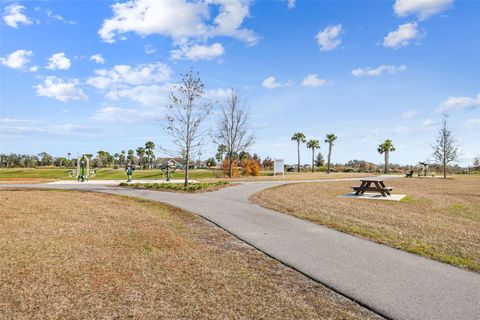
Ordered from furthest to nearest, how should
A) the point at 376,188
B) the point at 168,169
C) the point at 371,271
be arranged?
the point at 168,169 < the point at 376,188 < the point at 371,271

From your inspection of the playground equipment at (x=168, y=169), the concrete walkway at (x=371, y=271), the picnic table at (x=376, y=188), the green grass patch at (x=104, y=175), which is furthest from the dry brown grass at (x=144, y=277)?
the green grass patch at (x=104, y=175)

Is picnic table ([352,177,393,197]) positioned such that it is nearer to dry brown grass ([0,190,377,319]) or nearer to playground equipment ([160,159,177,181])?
dry brown grass ([0,190,377,319])

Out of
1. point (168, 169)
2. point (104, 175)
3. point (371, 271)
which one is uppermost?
point (168, 169)

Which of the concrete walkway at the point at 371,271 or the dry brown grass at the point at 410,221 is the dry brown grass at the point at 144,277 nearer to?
the concrete walkway at the point at 371,271

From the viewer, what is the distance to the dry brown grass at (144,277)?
4.16m

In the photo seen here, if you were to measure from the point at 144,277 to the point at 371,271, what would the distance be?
3.66 metres

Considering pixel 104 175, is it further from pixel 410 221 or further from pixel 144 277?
pixel 144 277

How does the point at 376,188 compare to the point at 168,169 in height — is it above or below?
below

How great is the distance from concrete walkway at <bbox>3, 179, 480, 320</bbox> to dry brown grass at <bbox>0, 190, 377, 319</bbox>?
0.35 metres

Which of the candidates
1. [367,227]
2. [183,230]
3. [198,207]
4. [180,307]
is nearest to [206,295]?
[180,307]

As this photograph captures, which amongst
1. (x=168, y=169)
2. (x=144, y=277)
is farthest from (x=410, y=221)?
(x=168, y=169)

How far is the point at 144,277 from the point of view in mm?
5277

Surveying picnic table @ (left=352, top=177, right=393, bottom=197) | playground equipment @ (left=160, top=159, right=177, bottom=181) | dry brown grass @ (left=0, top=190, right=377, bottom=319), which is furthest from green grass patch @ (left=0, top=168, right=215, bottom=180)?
dry brown grass @ (left=0, top=190, right=377, bottom=319)

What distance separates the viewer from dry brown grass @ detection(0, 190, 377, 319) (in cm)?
416
